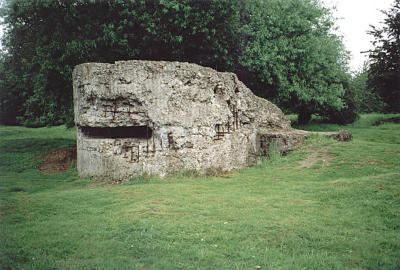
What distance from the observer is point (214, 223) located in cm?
597

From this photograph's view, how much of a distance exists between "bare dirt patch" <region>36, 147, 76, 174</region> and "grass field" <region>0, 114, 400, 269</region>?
262 centimetres

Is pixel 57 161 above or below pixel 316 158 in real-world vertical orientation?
below

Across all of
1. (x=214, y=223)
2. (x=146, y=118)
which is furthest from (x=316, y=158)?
(x=214, y=223)

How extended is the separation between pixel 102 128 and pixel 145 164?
2.33 metres

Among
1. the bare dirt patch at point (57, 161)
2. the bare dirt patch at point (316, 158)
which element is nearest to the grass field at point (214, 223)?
the bare dirt patch at point (316, 158)

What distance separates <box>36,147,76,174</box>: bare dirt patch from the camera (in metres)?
13.1

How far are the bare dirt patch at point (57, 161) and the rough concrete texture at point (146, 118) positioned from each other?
2725mm

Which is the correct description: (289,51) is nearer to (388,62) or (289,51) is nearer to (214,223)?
(388,62)

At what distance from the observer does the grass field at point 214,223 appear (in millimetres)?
4629

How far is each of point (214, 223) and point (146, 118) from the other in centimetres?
556

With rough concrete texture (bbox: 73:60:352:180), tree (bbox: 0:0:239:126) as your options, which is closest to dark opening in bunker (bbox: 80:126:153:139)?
rough concrete texture (bbox: 73:60:352:180)

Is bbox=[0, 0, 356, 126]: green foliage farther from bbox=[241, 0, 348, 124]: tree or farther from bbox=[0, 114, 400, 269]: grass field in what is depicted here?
bbox=[0, 114, 400, 269]: grass field

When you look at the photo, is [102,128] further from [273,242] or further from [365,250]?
[365,250]

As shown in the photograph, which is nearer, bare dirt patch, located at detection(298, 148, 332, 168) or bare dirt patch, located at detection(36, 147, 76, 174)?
bare dirt patch, located at detection(298, 148, 332, 168)
